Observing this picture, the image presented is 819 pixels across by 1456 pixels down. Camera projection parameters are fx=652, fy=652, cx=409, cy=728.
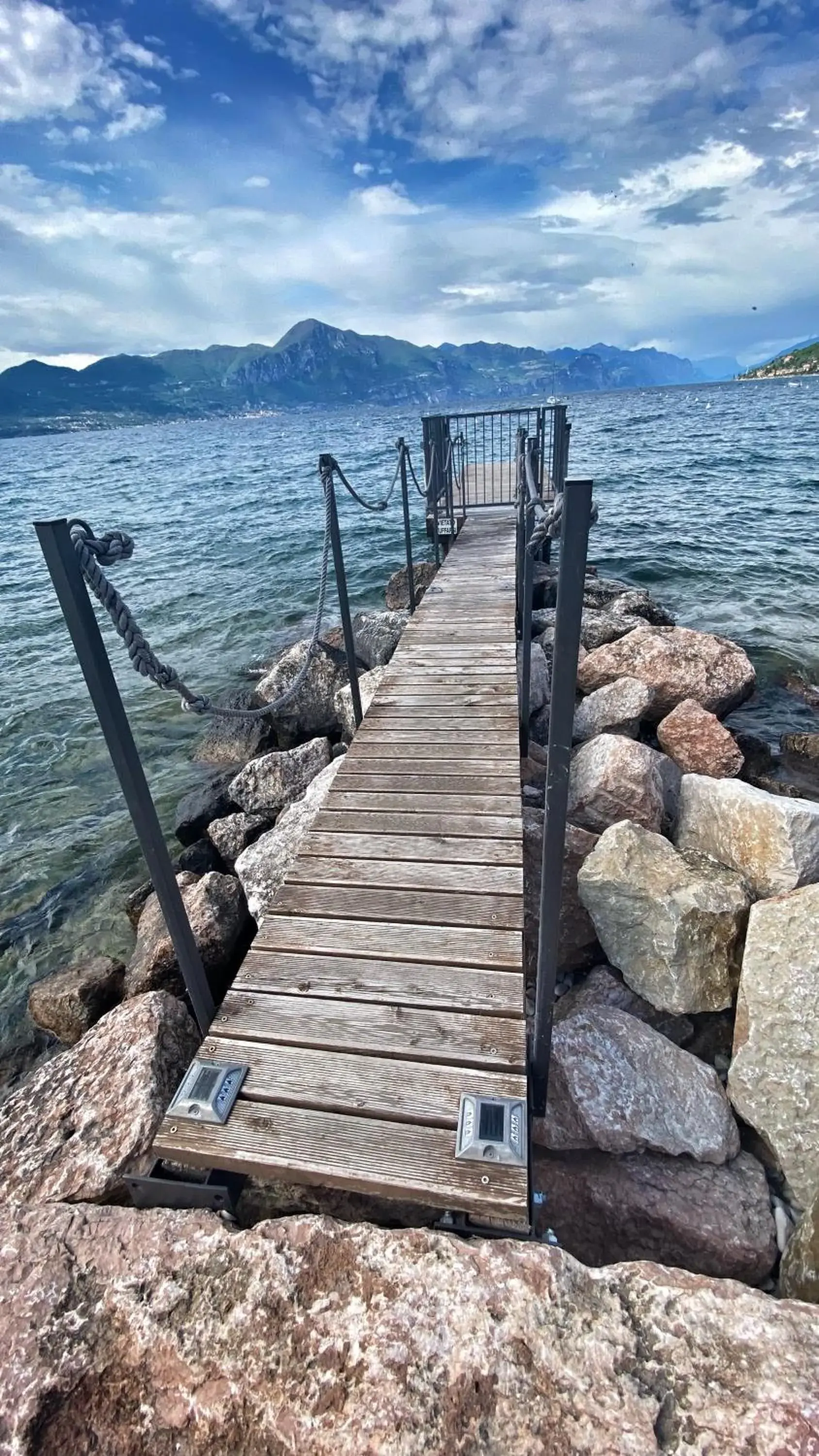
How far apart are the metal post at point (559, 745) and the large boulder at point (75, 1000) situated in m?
3.20

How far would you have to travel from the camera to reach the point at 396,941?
3254 millimetres

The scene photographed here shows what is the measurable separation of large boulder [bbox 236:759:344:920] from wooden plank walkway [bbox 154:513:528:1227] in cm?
27

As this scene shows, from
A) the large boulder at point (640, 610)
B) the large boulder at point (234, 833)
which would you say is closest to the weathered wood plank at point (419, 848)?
the large boulder at point (234, 833)

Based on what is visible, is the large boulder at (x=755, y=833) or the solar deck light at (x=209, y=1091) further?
the large boulder at (x=755, y=833)

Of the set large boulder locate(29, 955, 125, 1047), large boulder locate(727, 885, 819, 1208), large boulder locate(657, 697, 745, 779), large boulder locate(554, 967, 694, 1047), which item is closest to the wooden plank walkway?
large boulder locate(554, 967, 694, 1047)

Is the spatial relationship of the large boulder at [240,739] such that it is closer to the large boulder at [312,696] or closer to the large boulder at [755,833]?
the large boulder at [312,696]

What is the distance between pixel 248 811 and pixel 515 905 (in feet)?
11.2

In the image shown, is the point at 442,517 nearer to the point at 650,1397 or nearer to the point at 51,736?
the point at 51,736

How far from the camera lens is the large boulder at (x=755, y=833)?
151 inches

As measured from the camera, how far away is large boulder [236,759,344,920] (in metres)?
4.35

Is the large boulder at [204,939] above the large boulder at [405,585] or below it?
below

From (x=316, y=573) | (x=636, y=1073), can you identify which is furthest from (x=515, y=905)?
(x=316, y=573)

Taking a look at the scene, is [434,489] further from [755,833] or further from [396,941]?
[396,941]

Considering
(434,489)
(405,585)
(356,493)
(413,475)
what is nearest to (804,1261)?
(356,493)
